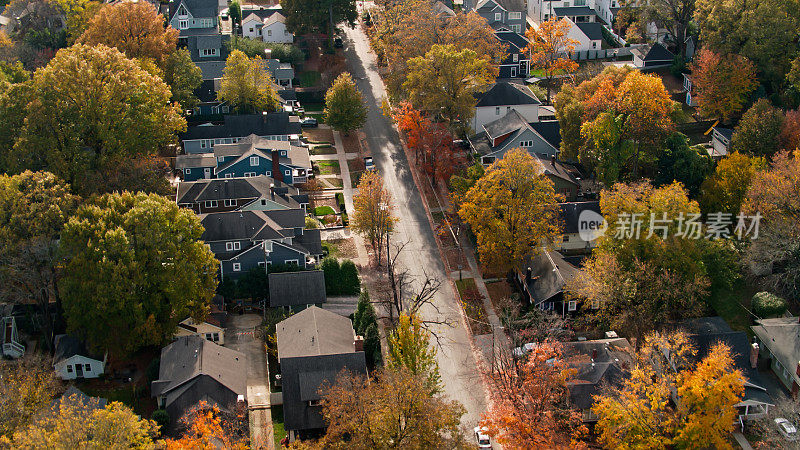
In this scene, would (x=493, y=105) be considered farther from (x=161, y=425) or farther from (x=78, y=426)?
(x=78, y=426)

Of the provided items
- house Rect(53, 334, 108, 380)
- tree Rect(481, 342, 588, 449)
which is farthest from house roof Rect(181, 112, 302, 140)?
tree Rect(481, 342, 588, 449)

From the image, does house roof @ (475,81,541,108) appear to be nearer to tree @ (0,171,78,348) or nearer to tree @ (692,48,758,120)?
tree @ (692,48,758,120)

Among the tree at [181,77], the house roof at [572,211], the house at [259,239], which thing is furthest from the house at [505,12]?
the house at [259,239]

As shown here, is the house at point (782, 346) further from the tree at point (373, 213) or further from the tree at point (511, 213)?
the tree at point (373, 213)

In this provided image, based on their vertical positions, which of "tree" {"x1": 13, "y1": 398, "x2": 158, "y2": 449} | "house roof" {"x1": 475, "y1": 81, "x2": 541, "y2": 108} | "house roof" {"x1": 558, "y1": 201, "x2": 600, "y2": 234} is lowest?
"tree" {"x1": 13, "y1": 398, "x2": 158, "y2": 449}

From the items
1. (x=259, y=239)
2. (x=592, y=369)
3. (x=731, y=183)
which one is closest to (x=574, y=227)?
(x=731, y=183)

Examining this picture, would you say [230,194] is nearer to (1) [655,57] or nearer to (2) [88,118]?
(2) [88,118]

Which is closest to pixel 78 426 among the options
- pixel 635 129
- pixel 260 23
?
pixel 635 129
